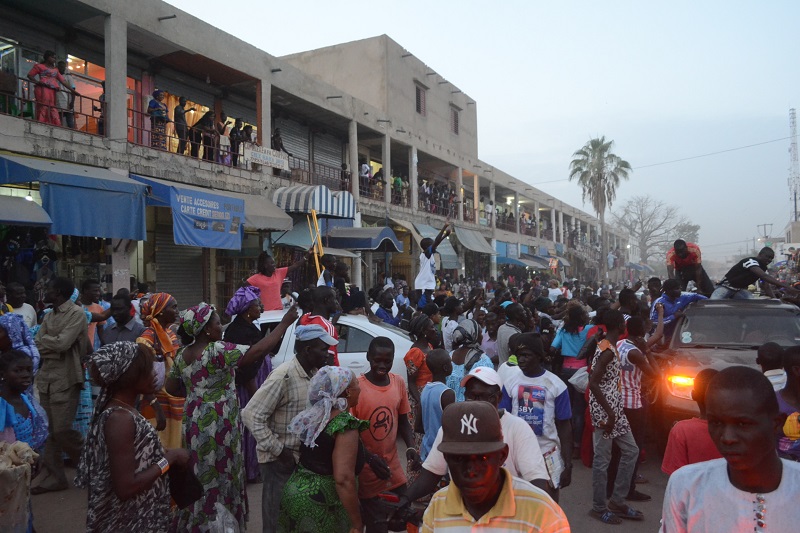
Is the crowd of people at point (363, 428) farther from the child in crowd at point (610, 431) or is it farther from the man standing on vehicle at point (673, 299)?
the man standing on vehicle at point (673, 299)

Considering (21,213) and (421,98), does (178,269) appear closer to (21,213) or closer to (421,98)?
(21,213)

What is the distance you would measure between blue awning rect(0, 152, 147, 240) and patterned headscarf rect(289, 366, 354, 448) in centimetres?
837

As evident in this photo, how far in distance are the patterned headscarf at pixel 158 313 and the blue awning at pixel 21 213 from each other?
4.98m

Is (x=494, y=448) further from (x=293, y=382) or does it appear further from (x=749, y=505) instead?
(x=293, y=382)

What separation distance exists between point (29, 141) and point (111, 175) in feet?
4.49

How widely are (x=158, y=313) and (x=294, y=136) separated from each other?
1532 centimetres

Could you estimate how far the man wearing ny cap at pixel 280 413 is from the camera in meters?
3.20

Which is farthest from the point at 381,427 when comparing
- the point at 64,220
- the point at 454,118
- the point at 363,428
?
the point at 454,118

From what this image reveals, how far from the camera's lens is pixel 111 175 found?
35.7 ft

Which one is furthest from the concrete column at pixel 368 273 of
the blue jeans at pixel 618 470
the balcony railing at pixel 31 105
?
the blue jeans at pixel 618 470

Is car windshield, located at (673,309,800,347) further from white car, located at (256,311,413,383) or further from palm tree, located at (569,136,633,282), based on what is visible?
palm tree, located at (569,136,633,282)

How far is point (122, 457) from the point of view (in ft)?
8.46

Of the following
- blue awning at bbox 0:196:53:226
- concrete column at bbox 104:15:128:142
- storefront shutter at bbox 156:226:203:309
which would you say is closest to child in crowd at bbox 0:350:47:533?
blue awning at bbox 0:196:53:226

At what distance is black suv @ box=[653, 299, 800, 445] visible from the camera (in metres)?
5.99
